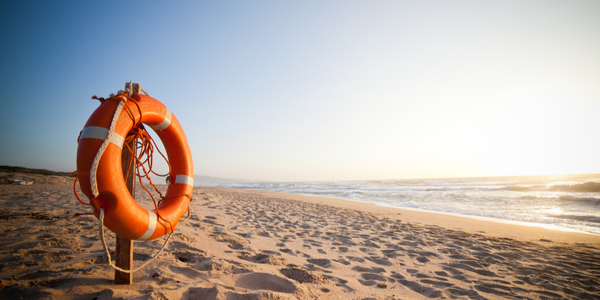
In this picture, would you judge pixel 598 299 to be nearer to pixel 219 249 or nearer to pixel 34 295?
pixel 219 249

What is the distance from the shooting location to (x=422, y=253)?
10.1 ft

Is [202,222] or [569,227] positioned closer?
[202,222]

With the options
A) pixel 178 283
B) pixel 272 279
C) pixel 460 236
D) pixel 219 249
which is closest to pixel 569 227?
pixel 460 236

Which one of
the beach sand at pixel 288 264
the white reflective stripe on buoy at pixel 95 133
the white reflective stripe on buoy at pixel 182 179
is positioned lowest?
the beach sand at pixel 288 264

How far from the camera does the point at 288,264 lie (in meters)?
2.42

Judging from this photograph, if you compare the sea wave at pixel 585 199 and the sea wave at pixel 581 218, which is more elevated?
the sea wave at pixel 585 199

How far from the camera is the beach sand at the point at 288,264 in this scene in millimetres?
1685

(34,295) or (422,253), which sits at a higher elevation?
(34,295)

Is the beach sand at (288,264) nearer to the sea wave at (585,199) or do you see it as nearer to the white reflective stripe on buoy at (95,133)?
the white reflective stripe on buoy at (95,133)

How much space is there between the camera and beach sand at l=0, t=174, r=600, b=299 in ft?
5.53

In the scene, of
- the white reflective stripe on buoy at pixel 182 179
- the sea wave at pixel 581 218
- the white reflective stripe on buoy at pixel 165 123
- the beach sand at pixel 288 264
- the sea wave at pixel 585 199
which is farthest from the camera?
the sea wave at pixel 585 199

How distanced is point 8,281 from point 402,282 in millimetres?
3084

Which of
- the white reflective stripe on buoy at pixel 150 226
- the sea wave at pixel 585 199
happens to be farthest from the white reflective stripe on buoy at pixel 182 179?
the sea wave at pixel 585 199

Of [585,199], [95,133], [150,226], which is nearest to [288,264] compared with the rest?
[150,226]
